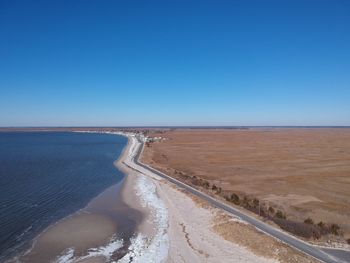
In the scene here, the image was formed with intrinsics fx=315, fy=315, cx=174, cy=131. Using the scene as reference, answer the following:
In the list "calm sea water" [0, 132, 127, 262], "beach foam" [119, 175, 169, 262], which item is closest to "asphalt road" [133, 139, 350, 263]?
"beach foam" [119, 175, 169, 262]

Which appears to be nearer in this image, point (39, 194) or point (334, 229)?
point (334, 229)

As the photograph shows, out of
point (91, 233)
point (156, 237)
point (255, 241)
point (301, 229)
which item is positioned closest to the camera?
point (255, 241)

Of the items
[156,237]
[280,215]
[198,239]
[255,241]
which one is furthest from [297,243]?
[156,237]

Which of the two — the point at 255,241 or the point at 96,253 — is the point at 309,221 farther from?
the point at 96,253

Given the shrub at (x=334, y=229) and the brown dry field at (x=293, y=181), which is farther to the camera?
the brown dry field at (x=293, y=181)

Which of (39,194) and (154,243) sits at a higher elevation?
(154,243)

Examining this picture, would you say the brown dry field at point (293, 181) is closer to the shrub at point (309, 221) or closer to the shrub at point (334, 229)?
the shrub at point (334, 229)

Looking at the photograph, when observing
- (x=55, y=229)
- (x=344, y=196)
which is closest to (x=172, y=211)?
(x=55, y=229)

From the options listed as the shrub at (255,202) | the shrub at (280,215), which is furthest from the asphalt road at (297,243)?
the shrub at (255,202)

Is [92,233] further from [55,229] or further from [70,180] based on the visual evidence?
[70,180]
